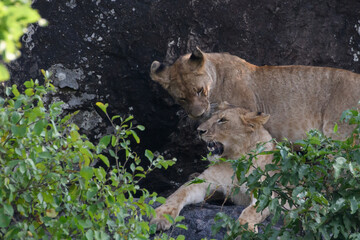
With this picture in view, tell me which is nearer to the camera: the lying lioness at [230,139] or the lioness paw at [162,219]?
the lioness paw at [162,219]

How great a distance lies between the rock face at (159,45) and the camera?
19.6ft

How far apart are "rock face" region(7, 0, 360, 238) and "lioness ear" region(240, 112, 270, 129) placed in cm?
128

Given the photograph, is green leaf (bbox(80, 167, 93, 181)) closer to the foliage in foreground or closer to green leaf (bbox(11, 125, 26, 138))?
green leaf (bbox(11, 125, 26, 138))

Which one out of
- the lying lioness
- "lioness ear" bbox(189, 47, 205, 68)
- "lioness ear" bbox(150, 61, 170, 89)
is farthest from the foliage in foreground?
"lioness ear" bbox(150, 61, 170, 89)

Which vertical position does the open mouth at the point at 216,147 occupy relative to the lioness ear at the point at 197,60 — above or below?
below

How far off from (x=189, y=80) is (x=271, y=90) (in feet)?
2.42

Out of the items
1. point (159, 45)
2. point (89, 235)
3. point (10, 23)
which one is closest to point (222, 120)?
point (159, 45)

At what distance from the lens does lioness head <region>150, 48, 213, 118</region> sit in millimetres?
5559

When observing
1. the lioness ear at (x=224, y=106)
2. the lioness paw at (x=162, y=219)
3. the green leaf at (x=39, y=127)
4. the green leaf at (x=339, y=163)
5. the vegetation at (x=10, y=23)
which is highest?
the vegetation at (x=10, y=23)

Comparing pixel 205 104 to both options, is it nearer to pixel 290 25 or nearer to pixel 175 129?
pixel 175 129

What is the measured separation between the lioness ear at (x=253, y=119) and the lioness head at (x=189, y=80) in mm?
483

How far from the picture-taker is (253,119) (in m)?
5.11

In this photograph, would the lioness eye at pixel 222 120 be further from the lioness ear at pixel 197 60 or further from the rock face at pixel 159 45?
the rock face at pixel 159 45

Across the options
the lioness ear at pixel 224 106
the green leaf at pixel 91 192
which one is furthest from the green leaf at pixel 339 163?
the lioness ear at pixel 224 106
